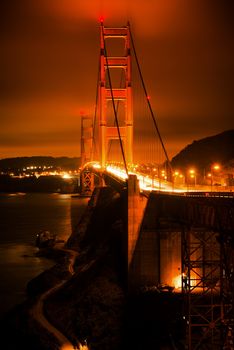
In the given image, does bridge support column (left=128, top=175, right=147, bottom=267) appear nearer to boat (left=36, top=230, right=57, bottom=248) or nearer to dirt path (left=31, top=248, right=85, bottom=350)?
dirt path (left=31, top=248, right=85, bottom=350)

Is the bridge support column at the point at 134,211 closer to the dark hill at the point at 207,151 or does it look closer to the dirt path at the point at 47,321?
the dirt path at the point at 47,321

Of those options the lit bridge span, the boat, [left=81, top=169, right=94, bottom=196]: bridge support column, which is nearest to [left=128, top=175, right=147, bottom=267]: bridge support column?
the lit bridge span

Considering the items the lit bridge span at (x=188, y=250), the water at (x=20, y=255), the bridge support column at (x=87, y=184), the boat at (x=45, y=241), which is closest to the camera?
the lit bridge span at (x=188, y=250)

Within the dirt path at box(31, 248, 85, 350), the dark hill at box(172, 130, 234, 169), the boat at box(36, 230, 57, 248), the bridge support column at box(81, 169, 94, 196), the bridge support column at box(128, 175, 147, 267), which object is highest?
the dark hill at box(172, 130, 234, 169)

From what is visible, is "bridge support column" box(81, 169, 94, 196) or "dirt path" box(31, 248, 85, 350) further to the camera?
"bridge support column" box(81, 169, 94, 196)

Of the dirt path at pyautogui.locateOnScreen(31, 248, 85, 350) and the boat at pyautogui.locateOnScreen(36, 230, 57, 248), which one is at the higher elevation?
the boat at pyautogui.locateOnScreen(36, 230, 57, 248)

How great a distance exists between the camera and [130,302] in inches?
695

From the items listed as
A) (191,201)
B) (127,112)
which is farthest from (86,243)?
(191,201)

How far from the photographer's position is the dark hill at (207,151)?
10456cm

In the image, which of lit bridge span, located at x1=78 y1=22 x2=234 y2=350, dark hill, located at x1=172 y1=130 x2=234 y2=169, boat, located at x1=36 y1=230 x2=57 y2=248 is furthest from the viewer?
dark hill, located at x1=172 y1=130 x2=234 y2=169

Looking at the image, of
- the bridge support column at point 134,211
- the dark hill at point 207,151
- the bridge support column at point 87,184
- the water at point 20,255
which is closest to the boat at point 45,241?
the water at point 20,255

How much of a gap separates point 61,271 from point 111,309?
6.39 meters

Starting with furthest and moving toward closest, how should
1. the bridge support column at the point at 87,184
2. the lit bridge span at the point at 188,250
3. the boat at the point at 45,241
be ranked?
the bridge support column at the point at 87,184 → the boat at the point at 45,241 → the lit bridge span at the point at 188,250

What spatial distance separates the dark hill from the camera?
104556mm
